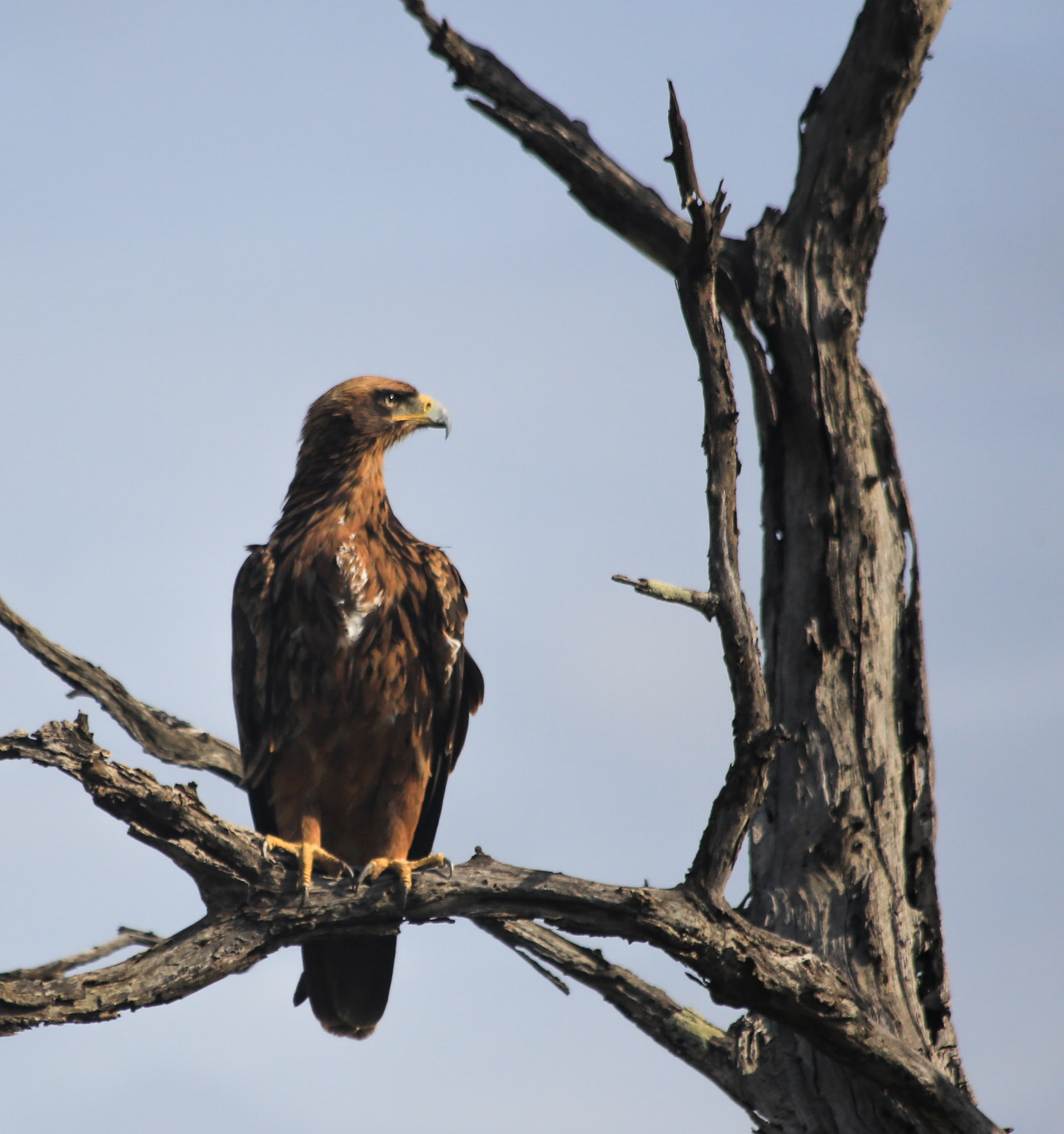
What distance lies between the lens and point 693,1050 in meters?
4.42

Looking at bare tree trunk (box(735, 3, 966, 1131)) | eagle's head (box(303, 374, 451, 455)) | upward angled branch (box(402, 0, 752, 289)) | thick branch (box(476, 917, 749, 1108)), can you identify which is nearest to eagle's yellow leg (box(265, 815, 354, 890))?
thick branch (box(476, 917, 749, 1108))

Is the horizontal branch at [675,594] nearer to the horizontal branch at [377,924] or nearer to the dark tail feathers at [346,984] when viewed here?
the horizontal branch at [377,924]

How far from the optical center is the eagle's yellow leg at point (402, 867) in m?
3.78

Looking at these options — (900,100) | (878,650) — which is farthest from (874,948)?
(900,100)

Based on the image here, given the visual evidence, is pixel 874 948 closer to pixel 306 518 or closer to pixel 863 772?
pixel 863 772

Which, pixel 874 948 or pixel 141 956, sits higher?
pixel 874 948

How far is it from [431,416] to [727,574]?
2968 millimetres

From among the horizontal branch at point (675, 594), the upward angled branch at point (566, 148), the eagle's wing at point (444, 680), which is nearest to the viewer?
the horizontal branch at point (675, 594)

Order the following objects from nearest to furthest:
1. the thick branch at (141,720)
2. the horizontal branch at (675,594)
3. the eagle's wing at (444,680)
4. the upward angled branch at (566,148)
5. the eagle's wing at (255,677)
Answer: the horizontal branch at (675,594) → the upward angled branch at (566,148) → the thick branch at (141,720) → the eagle's wing at (255,677) → the eagle's wing at (444,680)

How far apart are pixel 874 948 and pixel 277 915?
2197 millimetres

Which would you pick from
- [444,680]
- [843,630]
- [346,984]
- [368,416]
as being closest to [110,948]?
[346,984]

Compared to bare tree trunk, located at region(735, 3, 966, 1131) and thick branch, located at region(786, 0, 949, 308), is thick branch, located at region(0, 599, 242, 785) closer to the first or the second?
bare tree trunk, located at region(735, 3, 966, 1131)

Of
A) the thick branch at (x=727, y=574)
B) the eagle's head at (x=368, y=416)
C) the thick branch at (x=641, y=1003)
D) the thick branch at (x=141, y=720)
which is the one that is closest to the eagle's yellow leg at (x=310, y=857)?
the thick branch at (x=641, y=1003)

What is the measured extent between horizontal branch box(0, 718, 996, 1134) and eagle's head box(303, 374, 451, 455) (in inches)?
102
